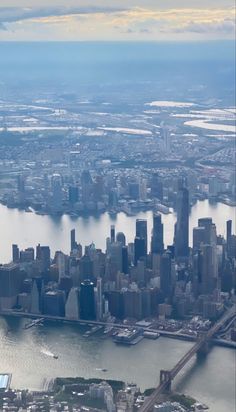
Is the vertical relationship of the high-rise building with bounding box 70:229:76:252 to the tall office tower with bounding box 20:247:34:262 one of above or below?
above

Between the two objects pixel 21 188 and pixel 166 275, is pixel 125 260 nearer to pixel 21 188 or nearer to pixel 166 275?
pixel 166 275

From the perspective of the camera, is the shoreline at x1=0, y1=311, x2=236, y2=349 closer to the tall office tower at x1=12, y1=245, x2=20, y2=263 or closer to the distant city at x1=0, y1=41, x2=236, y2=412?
the distant city at x1=0, y1=41, x2=236, y2=412

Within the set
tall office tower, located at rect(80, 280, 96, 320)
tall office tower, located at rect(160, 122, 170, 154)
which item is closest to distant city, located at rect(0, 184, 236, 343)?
tall office tower, located at rect(80, 280, 96, 320)

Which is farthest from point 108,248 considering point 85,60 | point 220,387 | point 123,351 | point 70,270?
point 85,60

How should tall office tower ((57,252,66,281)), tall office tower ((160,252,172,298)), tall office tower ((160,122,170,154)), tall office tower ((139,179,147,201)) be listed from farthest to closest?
tall office tower ((160,122,170,154)) < tall office tower ((139,179,147,201)) < tall office tower ((57,252,66,281)) < tall office tower ((160,252,172,298))

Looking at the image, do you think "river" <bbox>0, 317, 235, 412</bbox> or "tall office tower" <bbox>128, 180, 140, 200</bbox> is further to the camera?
"tall office tower" <bbox>128, 180, 140, 200</bbox>

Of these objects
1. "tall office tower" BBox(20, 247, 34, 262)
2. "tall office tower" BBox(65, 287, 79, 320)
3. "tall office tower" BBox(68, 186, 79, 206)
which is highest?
"tall office tower" BBox(68, 186, 79, 206)

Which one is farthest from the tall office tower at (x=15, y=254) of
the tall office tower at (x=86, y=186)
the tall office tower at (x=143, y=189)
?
the tall office tower at (x=143, y=189)
